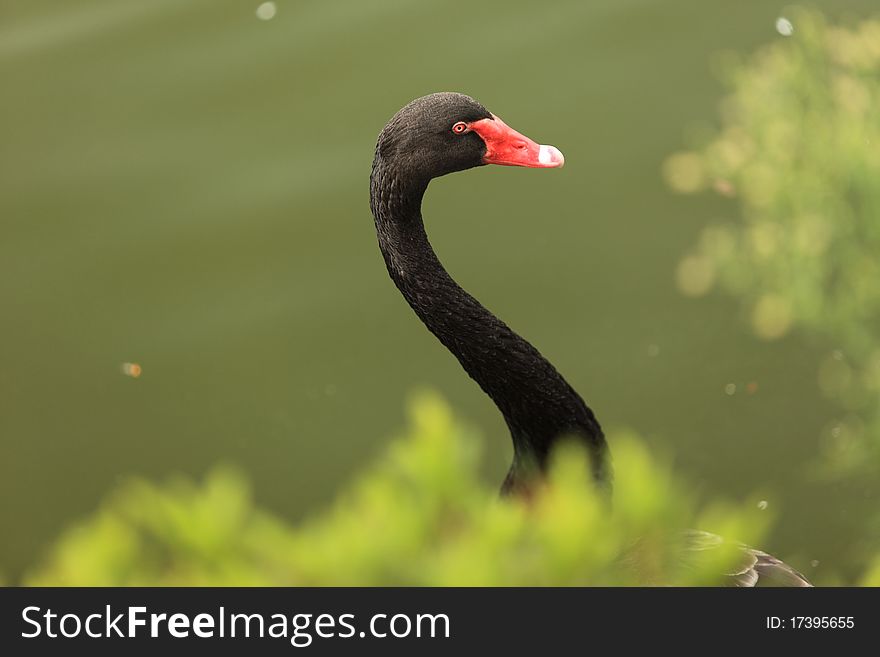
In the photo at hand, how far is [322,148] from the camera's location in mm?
3215

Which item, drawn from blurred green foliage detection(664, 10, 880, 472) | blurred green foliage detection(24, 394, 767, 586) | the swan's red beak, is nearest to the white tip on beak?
the swan's red beak

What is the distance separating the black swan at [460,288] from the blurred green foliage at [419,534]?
101 centimetres

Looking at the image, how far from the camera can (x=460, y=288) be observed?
73.5 inches

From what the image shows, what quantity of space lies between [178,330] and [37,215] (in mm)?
703

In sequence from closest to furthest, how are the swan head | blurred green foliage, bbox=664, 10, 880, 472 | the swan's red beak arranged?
1. the swan head
2. the swan's red beak
3. blurred green foliage, bbox=664, 10, 880, 472

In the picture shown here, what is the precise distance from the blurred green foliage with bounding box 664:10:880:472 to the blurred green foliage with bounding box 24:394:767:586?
198 cm

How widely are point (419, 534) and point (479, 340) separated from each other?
1.24m

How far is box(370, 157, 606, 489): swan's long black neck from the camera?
178 cm

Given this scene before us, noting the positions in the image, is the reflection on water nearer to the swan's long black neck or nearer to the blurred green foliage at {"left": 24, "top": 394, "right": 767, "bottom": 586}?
the swan's long black neck

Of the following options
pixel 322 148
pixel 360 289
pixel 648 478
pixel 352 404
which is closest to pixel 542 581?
pixel 648 478

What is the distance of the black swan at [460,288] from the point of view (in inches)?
68.8

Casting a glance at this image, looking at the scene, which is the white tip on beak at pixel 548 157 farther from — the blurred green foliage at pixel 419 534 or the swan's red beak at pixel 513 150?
the blurred green foliage at pixel 419 534

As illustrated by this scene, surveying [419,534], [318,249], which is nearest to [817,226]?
[318,249]

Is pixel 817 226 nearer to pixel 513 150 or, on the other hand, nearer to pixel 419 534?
pixel 513 150
